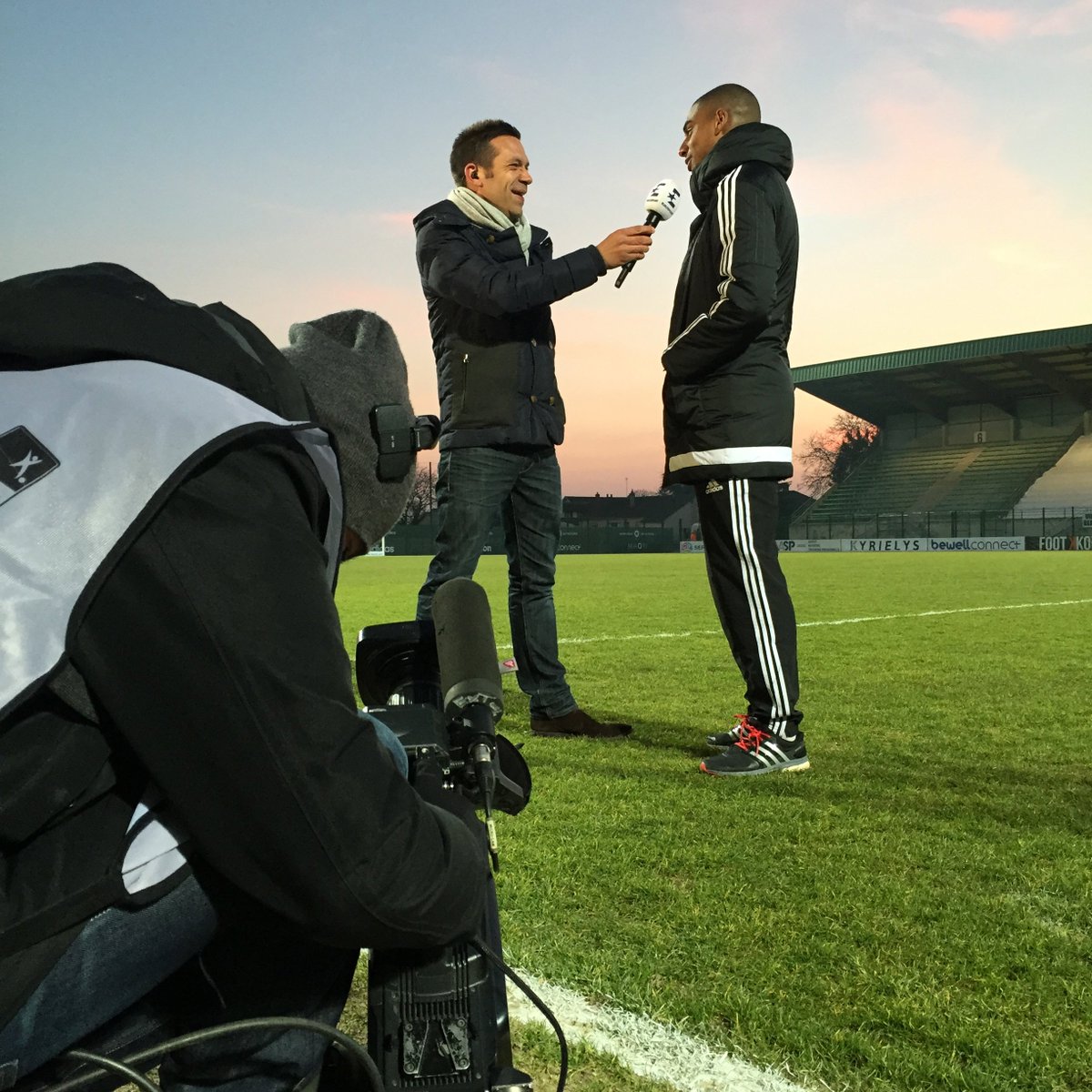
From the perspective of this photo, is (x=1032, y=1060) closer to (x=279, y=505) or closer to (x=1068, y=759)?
(x=279, y=505)

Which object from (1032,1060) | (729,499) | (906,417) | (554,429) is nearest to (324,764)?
(1032,1060)

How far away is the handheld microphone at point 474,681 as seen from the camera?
127cm

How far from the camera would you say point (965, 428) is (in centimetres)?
5228

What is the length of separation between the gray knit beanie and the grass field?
2.76 feet

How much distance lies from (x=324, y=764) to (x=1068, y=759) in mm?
3336

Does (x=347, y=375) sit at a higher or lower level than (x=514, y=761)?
higher

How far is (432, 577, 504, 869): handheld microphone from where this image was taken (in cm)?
127

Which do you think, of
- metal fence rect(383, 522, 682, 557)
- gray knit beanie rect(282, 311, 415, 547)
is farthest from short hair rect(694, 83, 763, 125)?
metal fence rect(383, 522, 682, 557)

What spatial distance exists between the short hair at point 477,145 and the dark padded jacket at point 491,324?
0.19m

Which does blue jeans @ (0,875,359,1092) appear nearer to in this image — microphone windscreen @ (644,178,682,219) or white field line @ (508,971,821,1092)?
white field line @ (508,971,821,1092)

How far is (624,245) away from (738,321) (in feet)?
2.02

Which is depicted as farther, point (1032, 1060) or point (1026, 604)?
point (1026, 604)

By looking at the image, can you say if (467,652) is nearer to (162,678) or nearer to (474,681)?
(474,681)

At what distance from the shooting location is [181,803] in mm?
950
